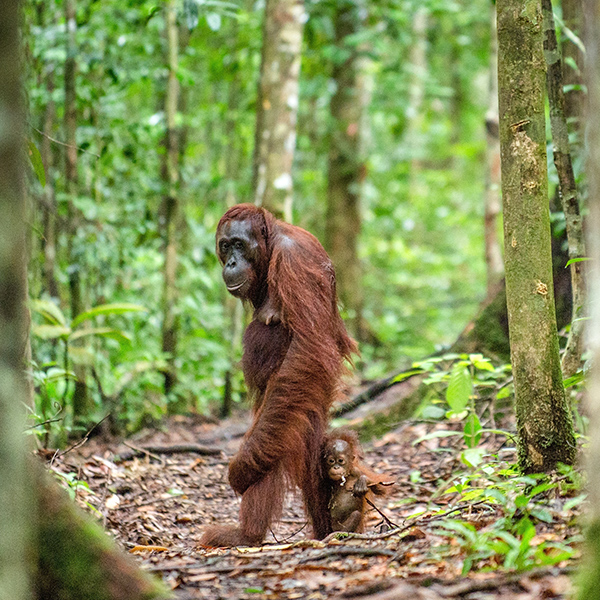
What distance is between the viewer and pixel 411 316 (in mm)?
11352

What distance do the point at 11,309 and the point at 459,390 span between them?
105 inches

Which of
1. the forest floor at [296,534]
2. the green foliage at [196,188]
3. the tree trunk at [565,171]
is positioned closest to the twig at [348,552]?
the forest floor at [296,534]

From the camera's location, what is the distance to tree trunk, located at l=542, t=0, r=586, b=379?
10.6 ft

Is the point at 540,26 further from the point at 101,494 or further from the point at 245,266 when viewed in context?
the point at 101,494

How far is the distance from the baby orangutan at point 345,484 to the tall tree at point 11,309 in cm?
224

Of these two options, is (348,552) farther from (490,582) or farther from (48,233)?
(48,233)

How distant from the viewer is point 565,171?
→ 3287 millimetres

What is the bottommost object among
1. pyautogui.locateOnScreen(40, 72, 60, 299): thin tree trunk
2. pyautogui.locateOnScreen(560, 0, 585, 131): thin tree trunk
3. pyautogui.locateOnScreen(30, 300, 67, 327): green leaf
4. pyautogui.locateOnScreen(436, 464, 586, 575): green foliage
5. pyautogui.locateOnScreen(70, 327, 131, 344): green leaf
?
pyautogui.locateOnScreen(436, 464, 586, 575): green foliage

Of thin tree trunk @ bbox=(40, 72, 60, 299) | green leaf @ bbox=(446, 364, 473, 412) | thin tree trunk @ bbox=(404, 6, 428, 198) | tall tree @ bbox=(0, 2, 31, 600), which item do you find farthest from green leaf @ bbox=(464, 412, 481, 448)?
thin tree trunk @ bbox=(404, 6, 428, 198)

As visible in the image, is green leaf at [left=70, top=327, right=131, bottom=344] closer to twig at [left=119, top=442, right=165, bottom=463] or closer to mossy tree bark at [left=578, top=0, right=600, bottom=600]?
twig at [left=119, top=442, right=165, bottom=463]

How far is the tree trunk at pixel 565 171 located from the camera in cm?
324

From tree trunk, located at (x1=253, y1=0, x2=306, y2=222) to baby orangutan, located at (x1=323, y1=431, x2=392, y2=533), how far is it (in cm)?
269

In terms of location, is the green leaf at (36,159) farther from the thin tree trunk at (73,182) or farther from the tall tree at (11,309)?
the thin tree trunk at (73,182)

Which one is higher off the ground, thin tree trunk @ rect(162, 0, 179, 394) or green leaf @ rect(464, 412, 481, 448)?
thin tree trunk @ rect(162, 0, 179, 394)
